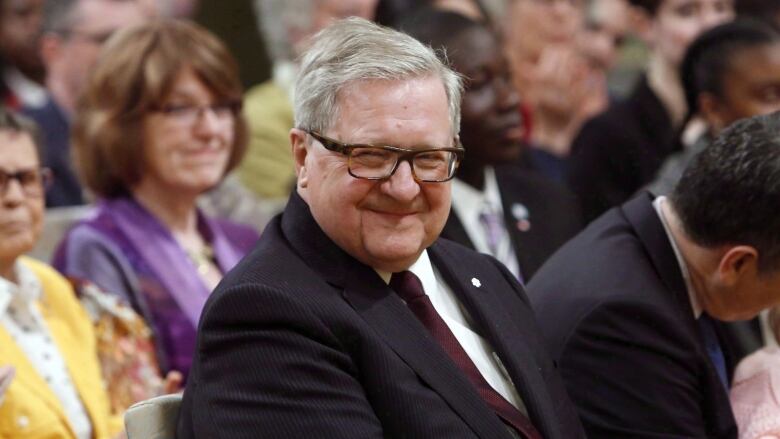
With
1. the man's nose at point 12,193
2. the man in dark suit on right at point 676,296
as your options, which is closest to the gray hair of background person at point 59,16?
the man's nose at point 12,193

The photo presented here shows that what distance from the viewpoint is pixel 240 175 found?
4.86 m

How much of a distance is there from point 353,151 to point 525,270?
1.71 metres

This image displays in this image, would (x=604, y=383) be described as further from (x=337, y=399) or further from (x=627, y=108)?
(x=627, y=108)

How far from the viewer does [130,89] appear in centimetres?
374

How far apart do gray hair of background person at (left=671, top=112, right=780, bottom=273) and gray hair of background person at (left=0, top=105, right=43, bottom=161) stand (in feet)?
5.35

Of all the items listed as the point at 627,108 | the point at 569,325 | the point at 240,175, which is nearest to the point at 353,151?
the point at 569,325

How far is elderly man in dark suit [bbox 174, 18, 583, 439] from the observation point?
2.05m

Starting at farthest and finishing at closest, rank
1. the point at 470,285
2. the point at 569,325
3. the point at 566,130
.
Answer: the point at 566,130 → the point at 569,325 → the point at 470,285

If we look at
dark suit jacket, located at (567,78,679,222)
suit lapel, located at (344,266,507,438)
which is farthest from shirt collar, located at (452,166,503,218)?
suit lapel, located at (344,266,507,438)

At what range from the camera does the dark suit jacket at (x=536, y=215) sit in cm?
383

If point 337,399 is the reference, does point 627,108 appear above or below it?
below

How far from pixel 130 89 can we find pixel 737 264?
1868mm

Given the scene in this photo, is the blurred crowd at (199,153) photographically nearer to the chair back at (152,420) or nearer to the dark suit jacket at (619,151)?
the dark suit jacket at (619,151)

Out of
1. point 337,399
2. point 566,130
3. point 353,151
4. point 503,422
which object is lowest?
point 566,130
